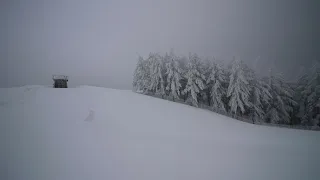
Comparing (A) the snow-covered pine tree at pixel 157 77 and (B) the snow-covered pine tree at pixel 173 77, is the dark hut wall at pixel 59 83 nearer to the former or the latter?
(A) the snow-covered pine tree at pixel 157 77

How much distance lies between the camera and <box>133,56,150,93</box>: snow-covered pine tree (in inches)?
1467

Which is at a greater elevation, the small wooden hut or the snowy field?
the small wooden hut

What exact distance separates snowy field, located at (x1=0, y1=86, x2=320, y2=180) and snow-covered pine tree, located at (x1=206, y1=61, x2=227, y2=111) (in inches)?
194

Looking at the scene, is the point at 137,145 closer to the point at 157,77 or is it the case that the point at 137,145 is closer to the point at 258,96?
the point at 157,77

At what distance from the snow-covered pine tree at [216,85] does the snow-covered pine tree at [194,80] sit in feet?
6.45

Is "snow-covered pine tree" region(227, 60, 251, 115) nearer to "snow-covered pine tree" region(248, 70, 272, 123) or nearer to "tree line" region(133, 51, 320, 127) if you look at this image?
"tree line" region(133, 51, 320, 127)

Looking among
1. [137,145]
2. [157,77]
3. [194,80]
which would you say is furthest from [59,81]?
[137,145]

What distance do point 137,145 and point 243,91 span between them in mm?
22971

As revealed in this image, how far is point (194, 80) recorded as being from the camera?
101 ft

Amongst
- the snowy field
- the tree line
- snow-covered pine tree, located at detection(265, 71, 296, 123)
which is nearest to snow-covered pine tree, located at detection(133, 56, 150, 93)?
the tree line

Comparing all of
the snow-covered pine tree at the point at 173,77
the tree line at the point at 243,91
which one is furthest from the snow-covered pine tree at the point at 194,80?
the snow-covered pine tree at the point at 173,77

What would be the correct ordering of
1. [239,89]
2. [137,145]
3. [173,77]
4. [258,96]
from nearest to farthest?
[137,145]
[239,89]
[258,96]
[173,77]

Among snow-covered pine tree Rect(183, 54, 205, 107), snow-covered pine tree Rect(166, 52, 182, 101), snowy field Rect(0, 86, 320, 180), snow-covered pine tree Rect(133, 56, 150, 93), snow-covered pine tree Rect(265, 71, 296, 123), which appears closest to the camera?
snowy field Rect(0, 86, 320, 180)

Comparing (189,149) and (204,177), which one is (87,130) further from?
(204,177)
